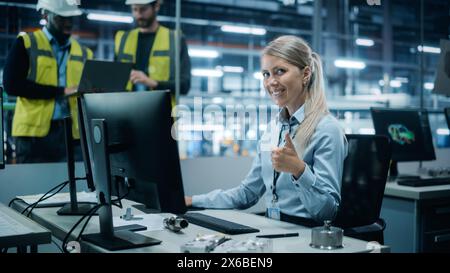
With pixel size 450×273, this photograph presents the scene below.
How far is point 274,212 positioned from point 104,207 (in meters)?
0.72

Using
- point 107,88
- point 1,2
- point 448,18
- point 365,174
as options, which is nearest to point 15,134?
point 107,88

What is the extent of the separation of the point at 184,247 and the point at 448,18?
13.3 ft

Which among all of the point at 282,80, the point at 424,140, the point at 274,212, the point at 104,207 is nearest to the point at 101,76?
the point at 282,80

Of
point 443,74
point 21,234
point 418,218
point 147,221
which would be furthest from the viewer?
point 443,74

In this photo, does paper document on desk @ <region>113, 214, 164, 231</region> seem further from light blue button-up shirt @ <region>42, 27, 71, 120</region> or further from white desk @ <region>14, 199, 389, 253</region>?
light blue button-up shirt @ <region>42, 27, 71, 120</region>

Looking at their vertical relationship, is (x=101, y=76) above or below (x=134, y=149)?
above

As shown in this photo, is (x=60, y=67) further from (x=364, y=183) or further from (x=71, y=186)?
(x=364, y=183)

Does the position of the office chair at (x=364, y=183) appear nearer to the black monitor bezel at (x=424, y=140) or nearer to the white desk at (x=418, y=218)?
the white desk at (x=418, y=218)

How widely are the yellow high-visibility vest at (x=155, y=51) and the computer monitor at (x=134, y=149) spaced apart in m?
1.77

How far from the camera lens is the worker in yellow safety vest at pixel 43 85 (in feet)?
9.62

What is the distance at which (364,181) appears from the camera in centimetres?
219

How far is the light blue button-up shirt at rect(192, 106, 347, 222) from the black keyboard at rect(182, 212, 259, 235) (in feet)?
0.77

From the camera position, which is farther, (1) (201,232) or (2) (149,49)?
(2) (149,49)
